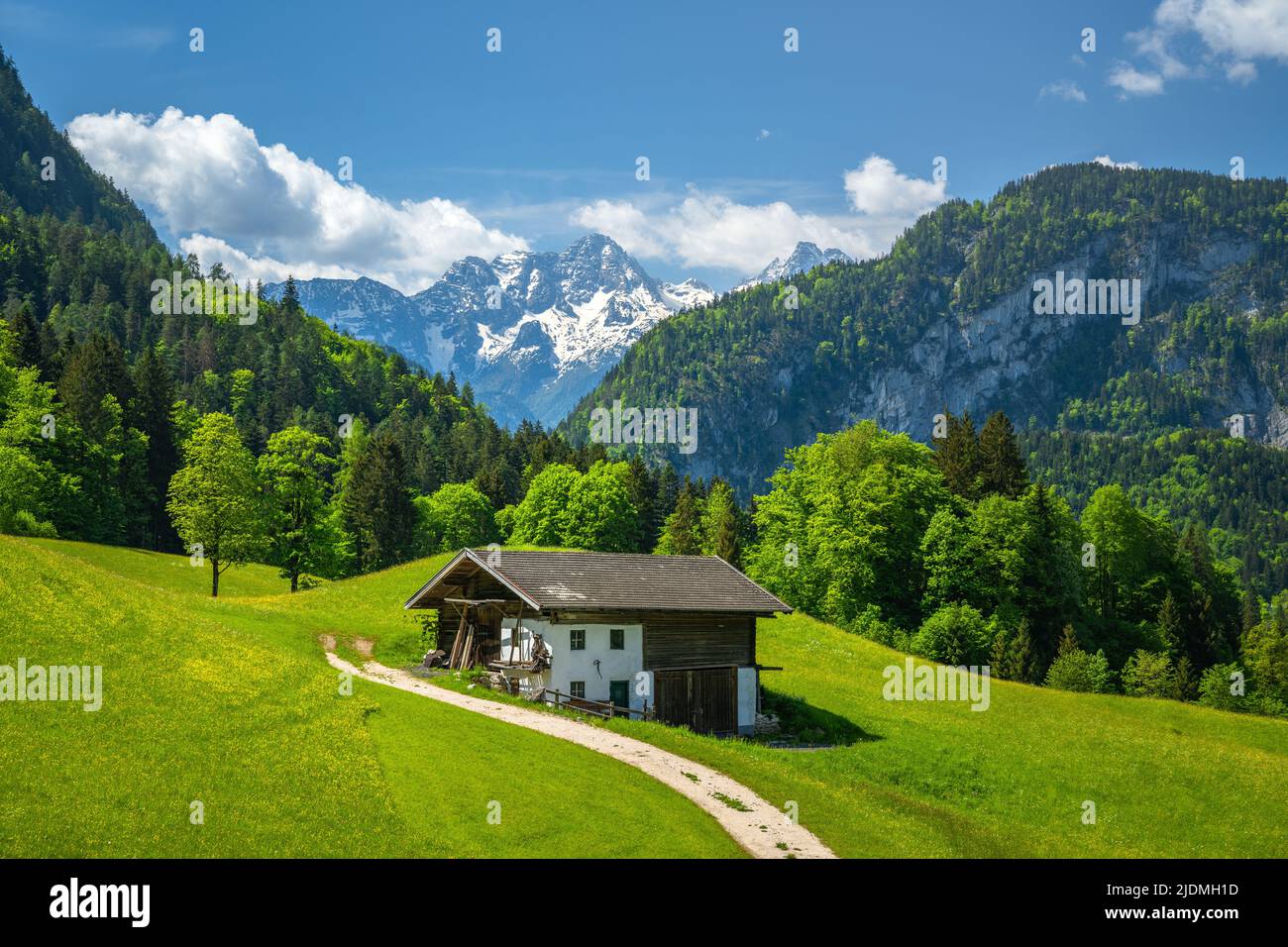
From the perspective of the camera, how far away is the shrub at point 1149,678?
69.4 metres

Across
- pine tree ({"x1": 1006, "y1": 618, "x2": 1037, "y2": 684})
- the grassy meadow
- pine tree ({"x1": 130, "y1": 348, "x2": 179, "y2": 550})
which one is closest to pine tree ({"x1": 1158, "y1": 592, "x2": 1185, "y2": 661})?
pine tree ({"x1": 1006, "y1": 618, "x2": 1037, "y2": 684})

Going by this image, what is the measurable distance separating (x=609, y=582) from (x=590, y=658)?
420 cm

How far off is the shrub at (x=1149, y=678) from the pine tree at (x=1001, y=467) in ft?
58.3

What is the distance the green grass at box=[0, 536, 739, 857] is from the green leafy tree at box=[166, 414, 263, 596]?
31.5 m

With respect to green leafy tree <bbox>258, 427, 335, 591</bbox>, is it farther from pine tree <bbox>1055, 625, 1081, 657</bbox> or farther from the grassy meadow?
pine tree <bbox>1055, 625, 1081, 657</bbox>

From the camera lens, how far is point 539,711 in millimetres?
41469

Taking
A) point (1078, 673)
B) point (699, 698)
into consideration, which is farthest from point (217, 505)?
point (1078, 673)

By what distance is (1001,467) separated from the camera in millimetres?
88000

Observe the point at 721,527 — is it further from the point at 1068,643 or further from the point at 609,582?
the point at 609,582

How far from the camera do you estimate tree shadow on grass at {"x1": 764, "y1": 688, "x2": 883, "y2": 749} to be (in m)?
47.8

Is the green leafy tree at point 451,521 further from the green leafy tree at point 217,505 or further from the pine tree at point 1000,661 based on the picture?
the pine tree at point 1000,661

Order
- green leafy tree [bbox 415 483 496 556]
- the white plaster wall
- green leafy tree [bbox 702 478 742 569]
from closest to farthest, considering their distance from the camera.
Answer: the white plaster wall < green leafy tree [bbox 702 478 742 569] < green leafy tree [bbox 415 483 496 556]

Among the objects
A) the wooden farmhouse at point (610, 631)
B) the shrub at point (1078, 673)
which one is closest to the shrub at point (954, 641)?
the shrub at point (1078, 673)
